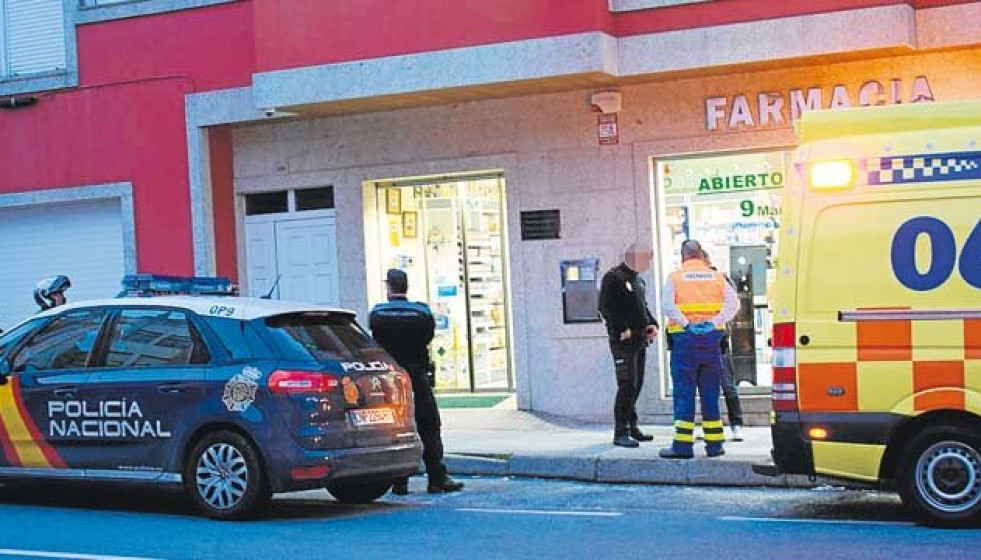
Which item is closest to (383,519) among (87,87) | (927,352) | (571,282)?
(927,352)

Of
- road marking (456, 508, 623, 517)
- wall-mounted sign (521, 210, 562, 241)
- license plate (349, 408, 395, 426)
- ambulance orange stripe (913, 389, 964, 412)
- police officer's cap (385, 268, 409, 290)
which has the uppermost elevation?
wall-mounted sign (521, 210, 562, 241)

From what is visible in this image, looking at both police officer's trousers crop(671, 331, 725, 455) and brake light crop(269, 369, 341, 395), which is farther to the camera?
police officer's trousers crop(671, 331, 725, 455)

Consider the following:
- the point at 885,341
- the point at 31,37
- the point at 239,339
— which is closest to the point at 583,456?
the point at 239,339

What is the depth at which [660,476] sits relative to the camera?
1207 centimetres

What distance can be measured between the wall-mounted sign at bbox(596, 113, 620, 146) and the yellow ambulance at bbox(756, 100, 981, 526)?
227 inches

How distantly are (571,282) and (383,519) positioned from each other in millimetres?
5864

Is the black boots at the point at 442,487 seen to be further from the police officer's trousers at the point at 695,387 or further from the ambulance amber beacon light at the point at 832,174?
the ambulance amber beacon light at the point at 832,174

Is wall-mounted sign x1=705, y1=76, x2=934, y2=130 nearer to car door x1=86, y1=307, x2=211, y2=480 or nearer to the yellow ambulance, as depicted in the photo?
the yellow ambulance

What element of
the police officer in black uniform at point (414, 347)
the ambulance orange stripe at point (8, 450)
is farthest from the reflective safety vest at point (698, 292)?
the ambulance orange stripe at point (8, 450)

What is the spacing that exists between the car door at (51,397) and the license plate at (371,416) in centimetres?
201

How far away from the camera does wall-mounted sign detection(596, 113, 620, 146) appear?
50.0 ft

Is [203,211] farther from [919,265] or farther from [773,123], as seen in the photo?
[919,265]

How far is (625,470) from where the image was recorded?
1223 centimetres

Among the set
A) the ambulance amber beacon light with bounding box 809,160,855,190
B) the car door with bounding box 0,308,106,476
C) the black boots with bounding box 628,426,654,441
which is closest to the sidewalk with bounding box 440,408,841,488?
the black boots with bounding box 628,426,654,441
